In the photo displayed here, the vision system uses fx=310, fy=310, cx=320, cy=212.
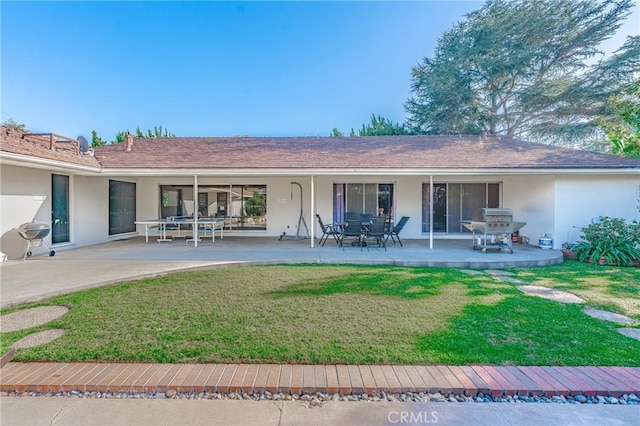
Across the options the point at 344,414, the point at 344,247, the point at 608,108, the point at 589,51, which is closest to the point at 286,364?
the point at 344,414

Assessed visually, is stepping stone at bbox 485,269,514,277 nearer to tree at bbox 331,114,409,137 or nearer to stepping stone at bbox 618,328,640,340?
stepping stone at bbox 618,328,640,340

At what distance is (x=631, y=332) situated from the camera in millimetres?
3727

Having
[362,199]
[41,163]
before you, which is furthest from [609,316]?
[41,163]

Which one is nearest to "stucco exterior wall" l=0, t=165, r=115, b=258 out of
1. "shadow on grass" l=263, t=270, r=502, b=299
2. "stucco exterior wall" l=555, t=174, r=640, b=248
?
"shadow on grass" l=263, t=270, r=502, b=299

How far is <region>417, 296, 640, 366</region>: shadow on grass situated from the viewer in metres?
3.01

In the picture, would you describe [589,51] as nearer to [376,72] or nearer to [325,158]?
[376,72]

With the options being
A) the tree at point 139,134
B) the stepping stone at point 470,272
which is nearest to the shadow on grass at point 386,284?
the stepping stone at point 470,272

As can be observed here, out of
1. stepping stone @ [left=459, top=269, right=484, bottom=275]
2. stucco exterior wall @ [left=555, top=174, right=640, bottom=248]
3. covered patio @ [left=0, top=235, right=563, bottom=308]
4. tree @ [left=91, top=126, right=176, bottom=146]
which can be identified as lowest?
stepping stone @ [left=459, top=269, right=484, bottom=275]

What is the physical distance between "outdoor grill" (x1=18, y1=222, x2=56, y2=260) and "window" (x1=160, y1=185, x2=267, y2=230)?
195 inches

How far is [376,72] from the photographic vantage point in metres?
21.1

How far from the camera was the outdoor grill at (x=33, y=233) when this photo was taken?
24.0 ft

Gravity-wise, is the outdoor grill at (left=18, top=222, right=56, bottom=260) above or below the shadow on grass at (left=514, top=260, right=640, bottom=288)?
above

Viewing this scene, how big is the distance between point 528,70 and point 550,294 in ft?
64.4

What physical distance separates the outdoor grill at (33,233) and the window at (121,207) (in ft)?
11.2
